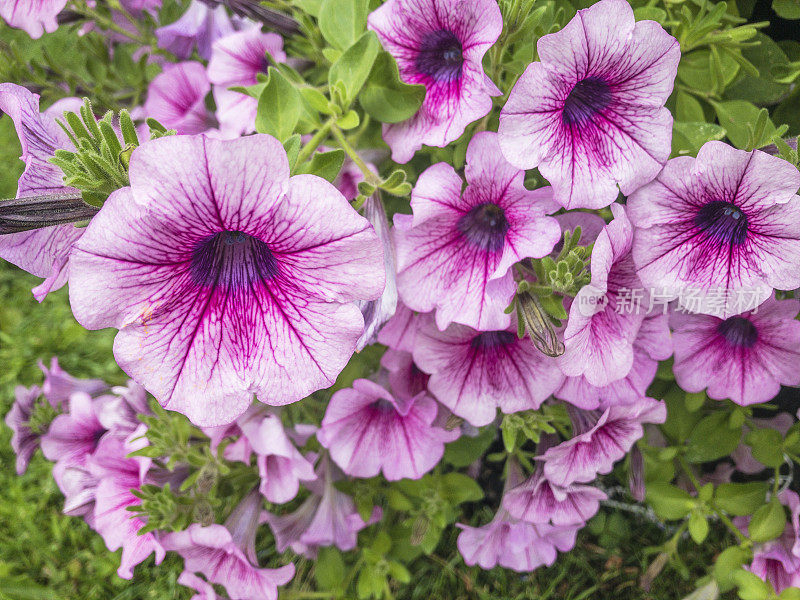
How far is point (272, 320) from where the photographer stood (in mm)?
874

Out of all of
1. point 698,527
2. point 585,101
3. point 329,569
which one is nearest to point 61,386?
point 329,569

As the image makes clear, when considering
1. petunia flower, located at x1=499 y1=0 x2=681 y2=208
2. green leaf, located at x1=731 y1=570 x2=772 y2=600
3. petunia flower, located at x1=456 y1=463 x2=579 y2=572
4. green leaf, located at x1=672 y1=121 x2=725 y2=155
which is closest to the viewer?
petunia flower, located at x1=499 y1=0 x2=681 y2=208

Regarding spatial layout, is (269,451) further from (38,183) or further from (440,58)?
(440,58)

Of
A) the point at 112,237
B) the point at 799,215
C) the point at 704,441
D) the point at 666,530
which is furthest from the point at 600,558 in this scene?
the point at 112,237

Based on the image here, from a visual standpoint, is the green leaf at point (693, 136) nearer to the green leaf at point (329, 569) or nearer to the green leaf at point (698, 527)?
the green leaf at point (698, 527)

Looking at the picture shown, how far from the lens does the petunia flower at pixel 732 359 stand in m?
1.19

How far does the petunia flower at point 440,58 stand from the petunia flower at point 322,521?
33.3 inches

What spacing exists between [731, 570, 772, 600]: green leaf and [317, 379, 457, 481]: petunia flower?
62 cm

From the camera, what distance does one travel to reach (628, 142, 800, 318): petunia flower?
0.91 metres

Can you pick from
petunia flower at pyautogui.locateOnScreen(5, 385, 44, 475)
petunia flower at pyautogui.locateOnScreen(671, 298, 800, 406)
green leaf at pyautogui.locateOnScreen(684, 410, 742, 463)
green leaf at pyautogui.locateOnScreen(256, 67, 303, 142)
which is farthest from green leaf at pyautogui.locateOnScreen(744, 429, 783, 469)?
petunia flower at pyautogui.locateOnScreen(5, 385, 44, 475)

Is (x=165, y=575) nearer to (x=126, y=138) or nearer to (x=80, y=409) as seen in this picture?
(x=80, y=409)

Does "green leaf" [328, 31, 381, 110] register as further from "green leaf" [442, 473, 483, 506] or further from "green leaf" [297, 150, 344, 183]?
"green leaf" [442, 473, 483, 506]

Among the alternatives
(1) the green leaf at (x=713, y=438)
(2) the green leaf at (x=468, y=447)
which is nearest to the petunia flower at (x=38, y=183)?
(2) the green leaf at (x=468, y=447)

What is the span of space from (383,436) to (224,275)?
0.58 metres
